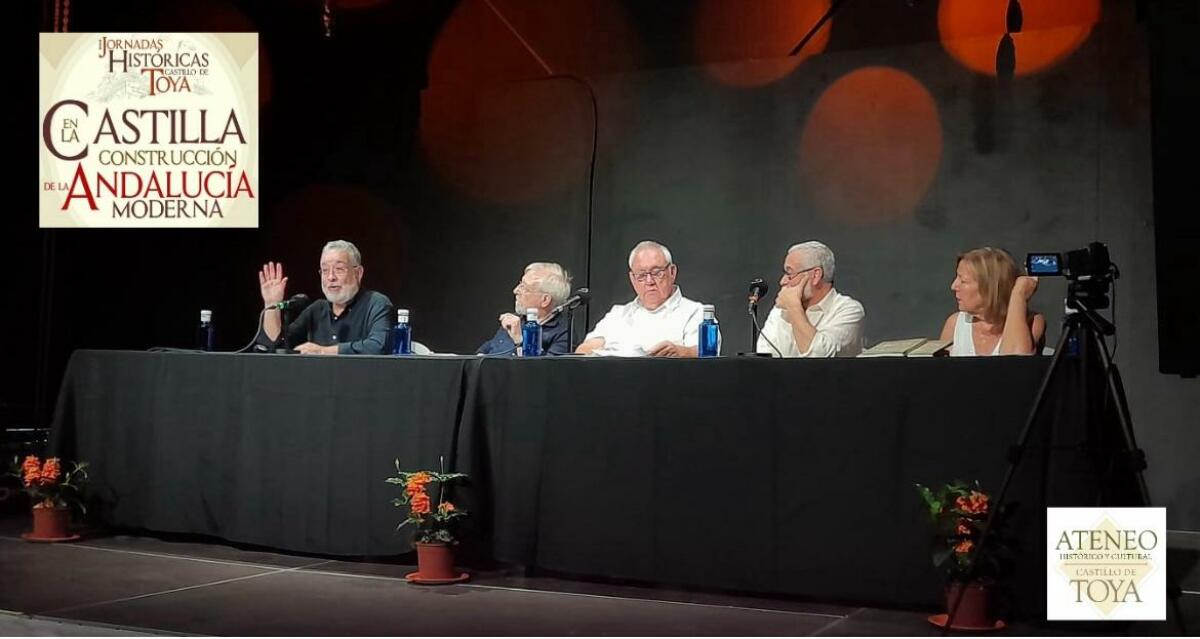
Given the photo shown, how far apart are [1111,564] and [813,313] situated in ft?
5.94

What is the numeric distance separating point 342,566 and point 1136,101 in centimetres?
352

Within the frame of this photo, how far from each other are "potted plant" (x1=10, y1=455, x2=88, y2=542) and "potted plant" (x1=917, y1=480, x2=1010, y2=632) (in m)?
3.07

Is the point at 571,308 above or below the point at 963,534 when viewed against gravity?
above

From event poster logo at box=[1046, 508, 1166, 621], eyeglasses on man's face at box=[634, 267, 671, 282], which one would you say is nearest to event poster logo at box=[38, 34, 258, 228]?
eyeglasses on man's face at box=[634, 267, 671, 282]

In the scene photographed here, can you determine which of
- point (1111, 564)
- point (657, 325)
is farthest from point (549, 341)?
point (1111, 564)

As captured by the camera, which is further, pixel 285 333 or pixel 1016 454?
pixel 285 333

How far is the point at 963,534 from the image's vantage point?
269cm

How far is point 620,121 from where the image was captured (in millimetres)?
5844

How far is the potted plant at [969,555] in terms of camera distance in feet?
8.83

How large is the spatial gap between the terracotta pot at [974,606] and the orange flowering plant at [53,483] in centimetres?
311

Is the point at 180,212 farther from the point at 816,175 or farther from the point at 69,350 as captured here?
the point at 816,175

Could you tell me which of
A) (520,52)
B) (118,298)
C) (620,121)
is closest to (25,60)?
(118,298)

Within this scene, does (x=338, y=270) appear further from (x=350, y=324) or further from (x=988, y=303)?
(x=988, y=303)

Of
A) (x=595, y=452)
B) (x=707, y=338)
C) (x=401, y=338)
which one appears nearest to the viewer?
(x=595, y=452)
